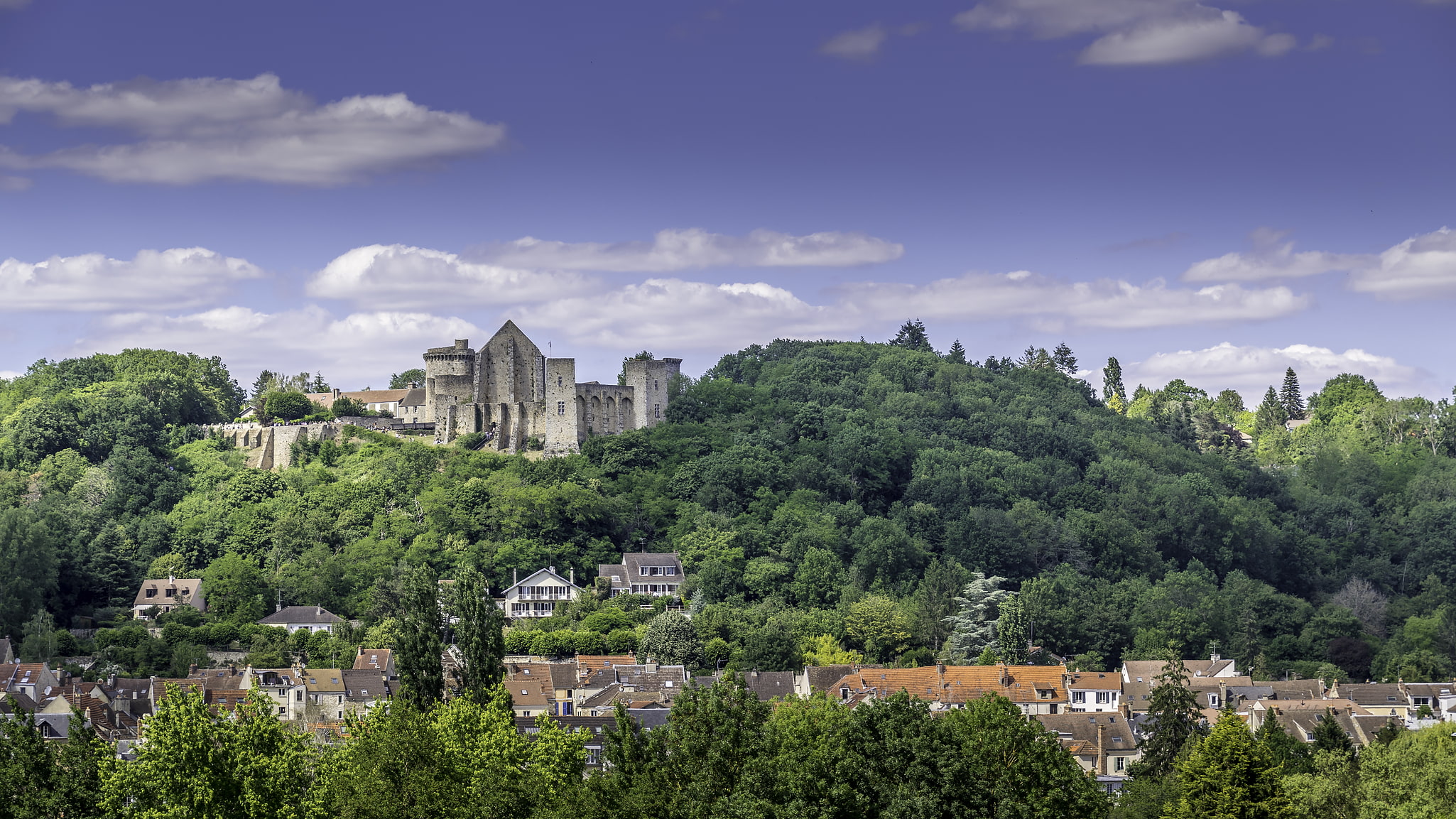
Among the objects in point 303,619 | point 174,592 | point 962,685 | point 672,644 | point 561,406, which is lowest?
point 962,685

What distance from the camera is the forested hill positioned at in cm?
9069

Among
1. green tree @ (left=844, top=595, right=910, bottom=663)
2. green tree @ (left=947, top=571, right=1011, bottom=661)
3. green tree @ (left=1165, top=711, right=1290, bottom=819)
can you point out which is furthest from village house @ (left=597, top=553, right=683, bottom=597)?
green tree @ (left=1165, top=711, right=1290, bottom=819)

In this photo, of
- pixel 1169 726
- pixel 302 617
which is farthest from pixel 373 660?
pixel 1169 726

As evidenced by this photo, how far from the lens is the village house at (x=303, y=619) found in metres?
88.8

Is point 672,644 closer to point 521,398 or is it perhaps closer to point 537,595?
point 537,595

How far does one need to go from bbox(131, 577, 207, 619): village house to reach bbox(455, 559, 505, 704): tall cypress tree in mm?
31728

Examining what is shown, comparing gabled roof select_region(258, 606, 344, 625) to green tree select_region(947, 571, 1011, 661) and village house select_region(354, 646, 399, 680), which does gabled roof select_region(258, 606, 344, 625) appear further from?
green tree select_region(947, 571, 1011, 661)

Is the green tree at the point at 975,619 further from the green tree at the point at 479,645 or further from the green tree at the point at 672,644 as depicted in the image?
Answer: the green tree at the point at 479,645

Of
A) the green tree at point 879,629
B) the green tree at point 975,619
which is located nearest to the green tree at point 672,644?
the green tree at point 879,629

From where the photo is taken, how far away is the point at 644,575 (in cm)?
9400

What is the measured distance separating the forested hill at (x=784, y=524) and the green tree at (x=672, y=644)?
0.71 m

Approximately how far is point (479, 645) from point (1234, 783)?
25073 mm

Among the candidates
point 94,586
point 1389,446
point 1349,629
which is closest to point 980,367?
point 1389,446

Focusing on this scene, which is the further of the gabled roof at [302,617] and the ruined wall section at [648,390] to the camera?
the ruined wall section at [648,390]
